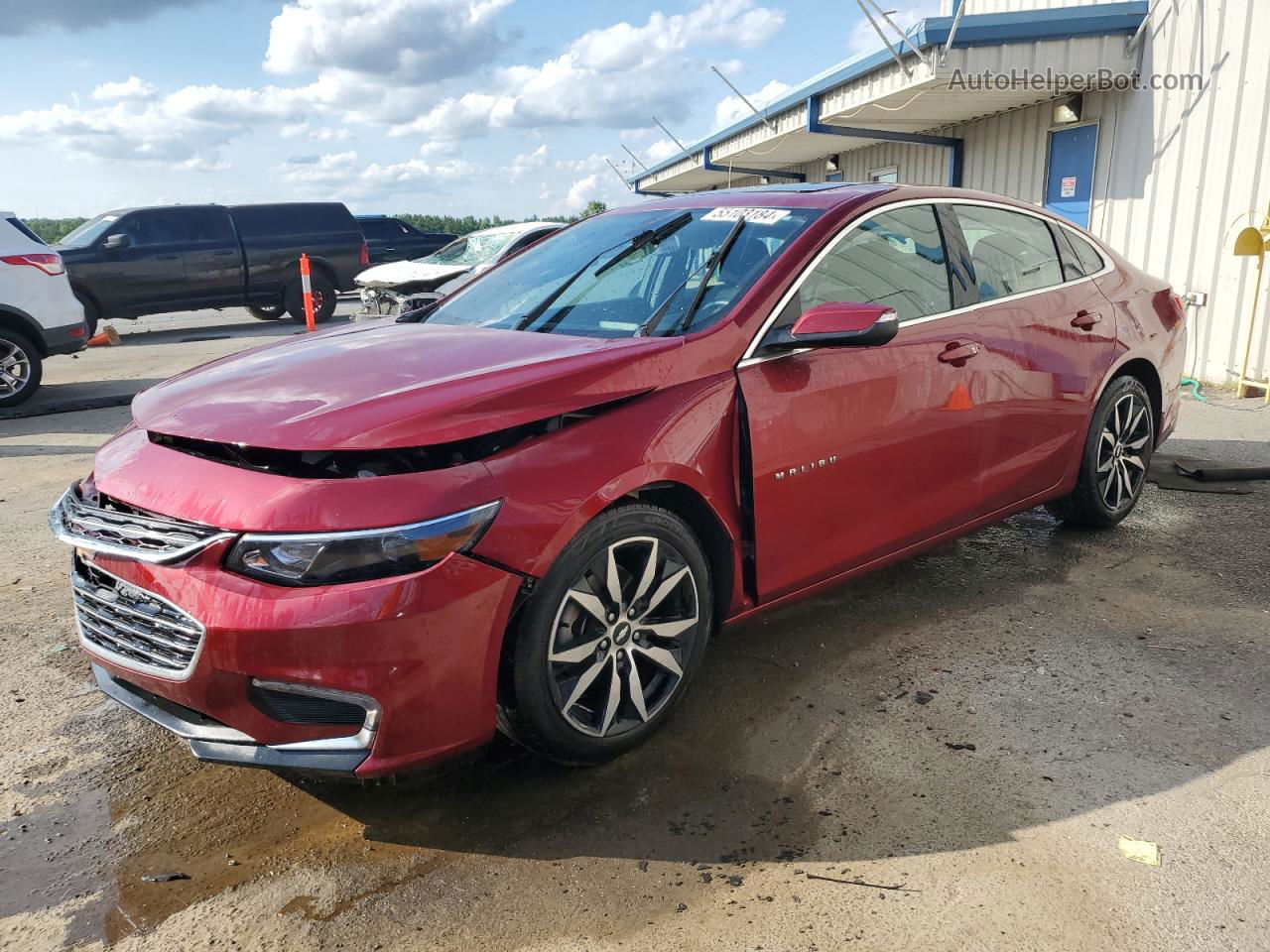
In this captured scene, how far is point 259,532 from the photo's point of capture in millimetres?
2279

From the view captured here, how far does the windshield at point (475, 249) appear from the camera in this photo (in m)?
13.1

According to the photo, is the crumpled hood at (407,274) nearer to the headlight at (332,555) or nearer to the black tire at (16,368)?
the black tire at (16,368)

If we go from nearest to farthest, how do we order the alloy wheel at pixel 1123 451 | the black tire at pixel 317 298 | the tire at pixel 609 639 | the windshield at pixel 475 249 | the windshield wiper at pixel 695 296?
the tire at pixel 609 639, the windshield wiper at pixel 695 296, the alloy wheel at pixel 1123 451, the windshield at pixel 475 249, the black tire at pixel 317 298

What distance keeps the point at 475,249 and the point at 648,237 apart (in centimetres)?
1038

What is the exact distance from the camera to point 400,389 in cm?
260

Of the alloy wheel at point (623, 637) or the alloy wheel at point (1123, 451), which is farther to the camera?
the alloy wheel at point (1123, 451)

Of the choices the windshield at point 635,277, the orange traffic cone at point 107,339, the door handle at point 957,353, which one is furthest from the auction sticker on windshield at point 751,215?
the orange traffic cone at point 107,339

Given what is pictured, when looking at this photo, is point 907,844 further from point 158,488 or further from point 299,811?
point 158,488

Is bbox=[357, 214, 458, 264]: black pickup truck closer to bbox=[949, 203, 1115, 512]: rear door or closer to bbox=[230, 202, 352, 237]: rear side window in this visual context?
bbox=[230, 202, 352, 237]: rear side window

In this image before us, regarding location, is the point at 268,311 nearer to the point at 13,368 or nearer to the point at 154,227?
the point at 154,227

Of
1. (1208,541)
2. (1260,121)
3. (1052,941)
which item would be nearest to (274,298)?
(1260,121)

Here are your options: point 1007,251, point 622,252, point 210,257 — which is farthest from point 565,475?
point 210,257

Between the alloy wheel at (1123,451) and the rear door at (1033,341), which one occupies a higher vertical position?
the rear door at (1033,341)

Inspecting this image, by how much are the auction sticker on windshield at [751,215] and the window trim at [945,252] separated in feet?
0.79
